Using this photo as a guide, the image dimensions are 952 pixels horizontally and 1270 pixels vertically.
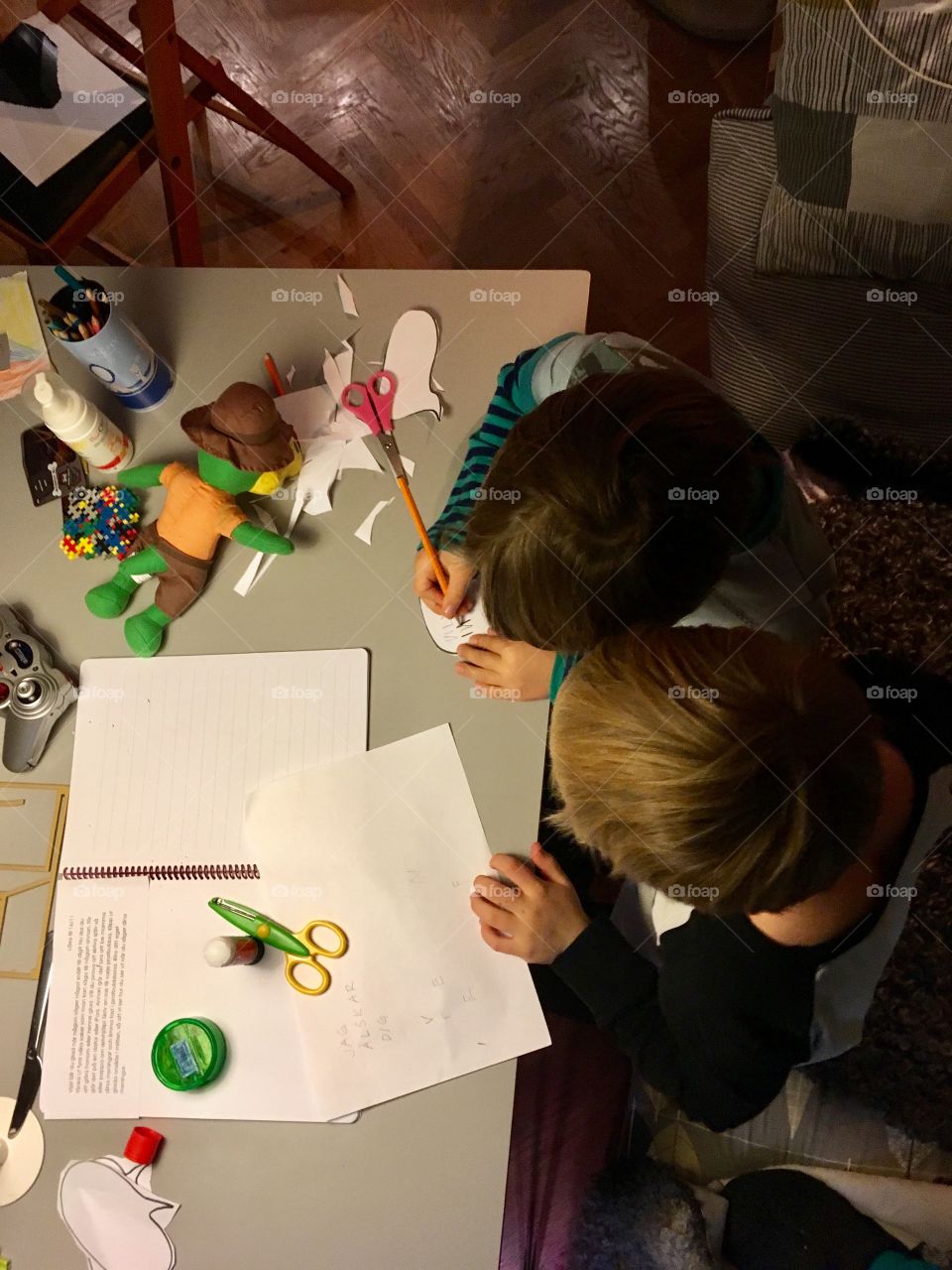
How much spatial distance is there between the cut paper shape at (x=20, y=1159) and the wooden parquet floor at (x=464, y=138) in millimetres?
1486

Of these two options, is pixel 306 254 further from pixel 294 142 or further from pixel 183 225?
pixel 183 225

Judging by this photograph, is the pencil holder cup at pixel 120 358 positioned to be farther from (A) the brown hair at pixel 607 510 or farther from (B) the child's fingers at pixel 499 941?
(B) the child's fingers at pixel 499 941

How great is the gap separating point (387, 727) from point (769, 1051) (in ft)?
1.69

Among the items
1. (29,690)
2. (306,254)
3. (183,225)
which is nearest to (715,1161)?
(29,690)

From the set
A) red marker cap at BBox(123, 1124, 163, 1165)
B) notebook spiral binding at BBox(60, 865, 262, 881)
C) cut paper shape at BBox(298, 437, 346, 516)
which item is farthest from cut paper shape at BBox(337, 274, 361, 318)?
red marker cap at BBox(123, 1124, 163, 1165)

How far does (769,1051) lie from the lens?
0.93 m

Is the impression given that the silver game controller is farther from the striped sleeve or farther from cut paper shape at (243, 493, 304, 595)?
the striped sleeve

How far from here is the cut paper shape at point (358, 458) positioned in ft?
3.25

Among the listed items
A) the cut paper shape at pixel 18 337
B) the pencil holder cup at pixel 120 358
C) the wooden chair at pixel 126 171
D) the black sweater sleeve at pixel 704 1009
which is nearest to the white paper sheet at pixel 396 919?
the black sweater sleeve at pixel 704 1009

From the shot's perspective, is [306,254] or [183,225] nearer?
[183,225]

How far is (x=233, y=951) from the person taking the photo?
2.84ft

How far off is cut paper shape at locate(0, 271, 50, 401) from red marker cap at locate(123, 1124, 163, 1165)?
2.62 ft

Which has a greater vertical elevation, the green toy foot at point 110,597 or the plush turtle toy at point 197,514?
the plush turtle toy at point 197,514

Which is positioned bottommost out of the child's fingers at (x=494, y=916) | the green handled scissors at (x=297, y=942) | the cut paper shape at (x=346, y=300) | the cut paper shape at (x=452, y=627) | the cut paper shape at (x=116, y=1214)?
the cut paper shape at (x=116, y=1214)
